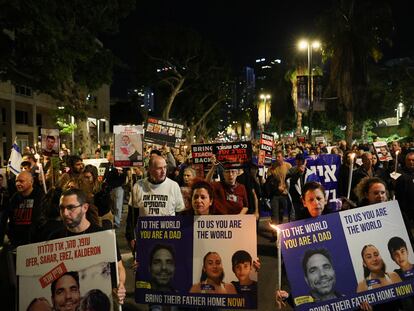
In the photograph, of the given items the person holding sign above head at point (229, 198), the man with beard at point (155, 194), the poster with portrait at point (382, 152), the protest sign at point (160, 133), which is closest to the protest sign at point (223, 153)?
the person holding sign above head at point (229, 198)

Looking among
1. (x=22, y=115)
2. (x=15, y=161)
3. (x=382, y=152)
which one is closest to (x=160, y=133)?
(x=15, y=161)

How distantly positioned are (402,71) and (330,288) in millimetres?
46032

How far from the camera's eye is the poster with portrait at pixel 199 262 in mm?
4145

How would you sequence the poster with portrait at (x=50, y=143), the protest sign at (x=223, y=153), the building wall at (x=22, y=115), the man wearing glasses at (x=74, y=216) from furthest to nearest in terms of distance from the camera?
the building wall at (x=22, y=115), the poster with portrait at (x=50, y=143), the protest sign at (x=223, y=153), the man wearing glasses at (x=74, y=216)

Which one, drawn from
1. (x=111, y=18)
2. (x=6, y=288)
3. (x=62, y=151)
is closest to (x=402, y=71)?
(x=111, y=18)

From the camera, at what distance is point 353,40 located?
30.5m

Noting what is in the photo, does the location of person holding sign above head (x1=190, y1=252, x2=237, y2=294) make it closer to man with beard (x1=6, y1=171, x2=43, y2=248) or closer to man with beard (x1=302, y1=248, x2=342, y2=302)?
man with beard (x1=302, y1=248, x2=342, y2=302)

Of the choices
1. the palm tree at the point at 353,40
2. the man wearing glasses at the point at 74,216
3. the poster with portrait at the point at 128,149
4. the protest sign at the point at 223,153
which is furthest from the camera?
the palm tree at the point at 353,40

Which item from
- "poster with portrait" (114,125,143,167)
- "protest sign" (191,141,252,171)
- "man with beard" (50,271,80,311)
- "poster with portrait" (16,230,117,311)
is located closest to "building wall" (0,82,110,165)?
"poster with portrait" (114,125,143,167)

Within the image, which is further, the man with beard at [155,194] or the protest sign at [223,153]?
the protest sign at [223,153]

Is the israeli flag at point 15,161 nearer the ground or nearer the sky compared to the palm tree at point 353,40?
nearer the ground

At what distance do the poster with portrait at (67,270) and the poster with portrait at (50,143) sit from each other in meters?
11.8

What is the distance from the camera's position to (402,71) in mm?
45312

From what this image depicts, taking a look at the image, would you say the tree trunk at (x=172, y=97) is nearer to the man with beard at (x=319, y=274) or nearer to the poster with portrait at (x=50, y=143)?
the poster with portrait at (x=50, y=143)
